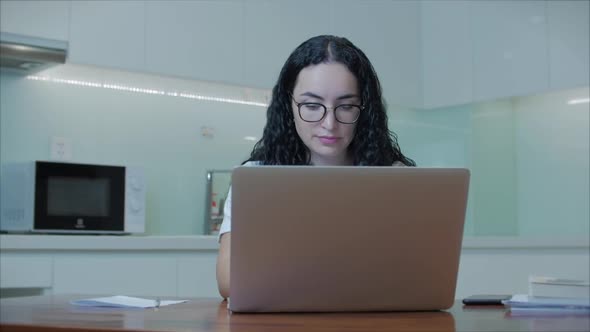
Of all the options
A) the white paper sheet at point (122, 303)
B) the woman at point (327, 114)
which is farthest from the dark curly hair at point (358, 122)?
the white paper sheet at point (122, 303)

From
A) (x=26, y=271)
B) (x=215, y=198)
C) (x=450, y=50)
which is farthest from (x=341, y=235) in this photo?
(x=450, y=50)

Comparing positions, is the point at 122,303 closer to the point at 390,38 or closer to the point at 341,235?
the point at 341,235

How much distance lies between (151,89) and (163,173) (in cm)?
37

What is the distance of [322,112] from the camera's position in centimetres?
157

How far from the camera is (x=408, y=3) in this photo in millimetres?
3008

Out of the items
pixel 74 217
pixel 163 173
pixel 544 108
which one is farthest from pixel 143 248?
pixel 544 108

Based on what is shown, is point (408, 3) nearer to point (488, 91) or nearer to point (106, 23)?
point (488, 91)

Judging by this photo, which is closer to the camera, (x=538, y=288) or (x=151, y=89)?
(x=538, y=288)

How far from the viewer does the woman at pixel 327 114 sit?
1.56 meters

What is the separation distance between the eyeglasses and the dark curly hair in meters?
0.11

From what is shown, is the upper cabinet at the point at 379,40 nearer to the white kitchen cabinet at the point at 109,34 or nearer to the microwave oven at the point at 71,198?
the white kitchen cabinet at the point at 109,34

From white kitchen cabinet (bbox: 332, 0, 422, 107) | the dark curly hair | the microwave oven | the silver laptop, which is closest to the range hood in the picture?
the microwave oven

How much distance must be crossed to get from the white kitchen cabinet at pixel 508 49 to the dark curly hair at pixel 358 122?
1.90 meters

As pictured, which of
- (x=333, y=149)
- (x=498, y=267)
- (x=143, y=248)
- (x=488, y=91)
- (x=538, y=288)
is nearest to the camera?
(x=538, y=288)
